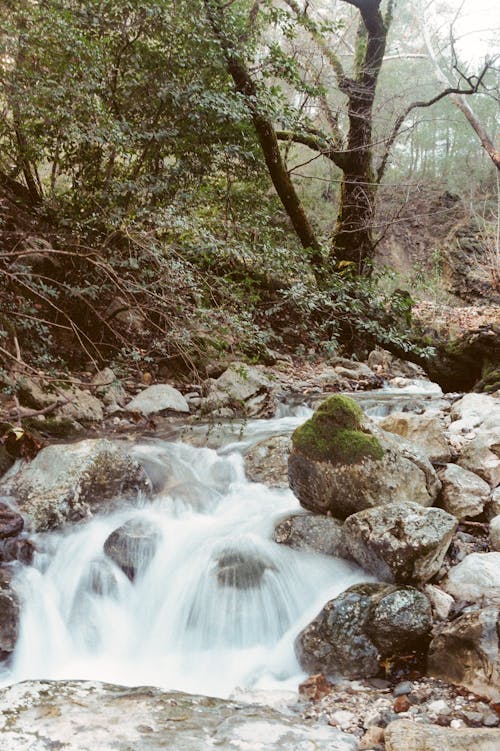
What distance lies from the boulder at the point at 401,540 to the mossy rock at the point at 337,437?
1.64 feet

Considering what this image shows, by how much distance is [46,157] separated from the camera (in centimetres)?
669

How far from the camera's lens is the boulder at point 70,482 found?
4188 millimetres

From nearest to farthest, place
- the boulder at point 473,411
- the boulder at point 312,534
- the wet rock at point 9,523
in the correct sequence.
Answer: the boulder at point 312,534 < the wet rock at point 9,523 < the boulder at point 473,411

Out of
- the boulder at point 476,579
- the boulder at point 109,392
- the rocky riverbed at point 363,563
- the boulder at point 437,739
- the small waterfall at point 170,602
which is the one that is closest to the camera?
the boulder at point 437,739

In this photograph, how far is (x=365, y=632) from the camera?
305 cm

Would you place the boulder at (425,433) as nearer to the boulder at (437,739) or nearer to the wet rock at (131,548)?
the wet rock at (131,548)

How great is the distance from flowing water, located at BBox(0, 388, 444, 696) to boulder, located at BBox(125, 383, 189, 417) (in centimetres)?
243

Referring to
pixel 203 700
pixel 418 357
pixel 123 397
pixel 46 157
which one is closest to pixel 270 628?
pixel 203 700

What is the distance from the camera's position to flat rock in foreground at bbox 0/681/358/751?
209 cm

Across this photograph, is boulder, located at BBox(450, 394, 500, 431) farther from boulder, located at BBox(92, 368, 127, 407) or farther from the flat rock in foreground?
boulder, located at BBox(92, 368, 127, 407)

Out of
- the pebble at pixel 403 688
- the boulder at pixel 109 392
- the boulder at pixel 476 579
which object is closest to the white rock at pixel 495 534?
the boulder at pixel 476 579

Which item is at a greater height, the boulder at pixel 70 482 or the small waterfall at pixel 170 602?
the boulder at pixel 70 482

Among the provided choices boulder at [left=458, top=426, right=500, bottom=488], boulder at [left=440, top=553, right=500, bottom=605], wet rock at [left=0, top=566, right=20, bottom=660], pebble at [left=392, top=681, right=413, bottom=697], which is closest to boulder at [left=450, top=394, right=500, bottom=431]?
boulder at [left=458, top=426, right=500, bottom=488]

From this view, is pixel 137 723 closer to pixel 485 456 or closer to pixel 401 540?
pixel 401 540
